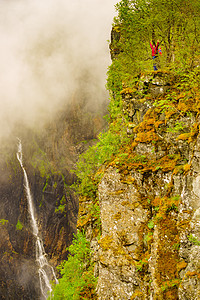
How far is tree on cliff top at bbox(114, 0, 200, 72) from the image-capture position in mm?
10445

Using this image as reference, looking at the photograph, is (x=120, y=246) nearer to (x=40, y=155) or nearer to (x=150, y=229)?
(x=150, y=229)

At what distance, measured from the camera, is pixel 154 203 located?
9.02m

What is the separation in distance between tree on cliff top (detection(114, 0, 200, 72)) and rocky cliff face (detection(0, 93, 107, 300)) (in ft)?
176

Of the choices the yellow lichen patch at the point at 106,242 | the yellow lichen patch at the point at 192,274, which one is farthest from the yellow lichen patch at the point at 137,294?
the yellow lichen patch at the point at 192,274

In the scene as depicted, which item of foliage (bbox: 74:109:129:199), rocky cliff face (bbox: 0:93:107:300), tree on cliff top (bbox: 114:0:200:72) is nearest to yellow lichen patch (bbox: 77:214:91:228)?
foliage (bbox: 74:109:129:199)

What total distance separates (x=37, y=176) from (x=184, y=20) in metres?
64.2

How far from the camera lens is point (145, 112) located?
1109 centimetres

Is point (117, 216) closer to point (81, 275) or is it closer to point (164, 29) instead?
point (81, 275)

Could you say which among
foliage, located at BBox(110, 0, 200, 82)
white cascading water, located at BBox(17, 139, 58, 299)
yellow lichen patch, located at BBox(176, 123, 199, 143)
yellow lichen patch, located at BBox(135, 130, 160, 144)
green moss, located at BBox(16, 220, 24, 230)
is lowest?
white cascading water, located at BBox(17, 139, 58, 299)

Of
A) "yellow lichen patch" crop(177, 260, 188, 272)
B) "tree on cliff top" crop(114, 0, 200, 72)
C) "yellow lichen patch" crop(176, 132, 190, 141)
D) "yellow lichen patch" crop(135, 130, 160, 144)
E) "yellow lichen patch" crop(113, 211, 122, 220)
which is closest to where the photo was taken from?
"yellow lichen patch" crop(177, 260, 188, 272)

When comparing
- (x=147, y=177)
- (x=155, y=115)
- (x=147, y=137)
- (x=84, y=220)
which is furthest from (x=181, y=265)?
(x=84, y=220)

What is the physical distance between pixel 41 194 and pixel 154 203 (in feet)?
198

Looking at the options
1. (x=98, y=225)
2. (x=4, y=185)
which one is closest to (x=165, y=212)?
(x=98, y=225)

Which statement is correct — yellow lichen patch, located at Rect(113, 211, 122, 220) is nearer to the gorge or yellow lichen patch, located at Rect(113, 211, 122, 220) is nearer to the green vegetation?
the gorge
